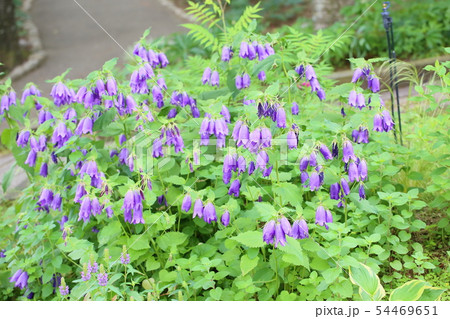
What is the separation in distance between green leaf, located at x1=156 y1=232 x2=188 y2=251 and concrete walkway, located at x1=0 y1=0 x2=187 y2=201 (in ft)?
21.8

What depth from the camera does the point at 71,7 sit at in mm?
14672

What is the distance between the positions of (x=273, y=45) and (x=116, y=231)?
1.50 m

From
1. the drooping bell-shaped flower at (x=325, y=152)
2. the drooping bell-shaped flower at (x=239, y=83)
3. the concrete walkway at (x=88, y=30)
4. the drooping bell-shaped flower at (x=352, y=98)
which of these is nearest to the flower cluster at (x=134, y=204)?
the drooping bell-shaped flower at (x=325, y=152)

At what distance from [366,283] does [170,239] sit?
1.09 meters

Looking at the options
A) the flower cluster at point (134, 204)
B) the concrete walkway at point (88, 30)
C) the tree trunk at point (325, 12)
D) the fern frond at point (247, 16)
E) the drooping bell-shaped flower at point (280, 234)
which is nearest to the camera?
the drooping bell-shaped flower at point (280, 234)

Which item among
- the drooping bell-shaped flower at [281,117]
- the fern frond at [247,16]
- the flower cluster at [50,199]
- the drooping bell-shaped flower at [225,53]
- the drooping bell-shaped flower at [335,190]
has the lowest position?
the flower cluster at [50,199]

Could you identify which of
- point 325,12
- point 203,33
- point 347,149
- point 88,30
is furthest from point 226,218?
point 88,30

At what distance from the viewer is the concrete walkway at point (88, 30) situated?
10.3 m

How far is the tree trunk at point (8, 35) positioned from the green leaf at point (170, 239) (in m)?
7.32

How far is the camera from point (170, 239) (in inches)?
124

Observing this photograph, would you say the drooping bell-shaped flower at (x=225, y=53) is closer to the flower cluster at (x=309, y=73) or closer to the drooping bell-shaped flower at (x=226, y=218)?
the flower cluster at (x=309, y=73)

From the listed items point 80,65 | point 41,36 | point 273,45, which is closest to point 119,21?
point 41,36

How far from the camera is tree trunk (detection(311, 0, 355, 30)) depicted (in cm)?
923

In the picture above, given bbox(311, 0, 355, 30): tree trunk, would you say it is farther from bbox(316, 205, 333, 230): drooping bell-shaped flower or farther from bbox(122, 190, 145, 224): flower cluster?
bbox(122, 190, 145, 224): flower cluster
